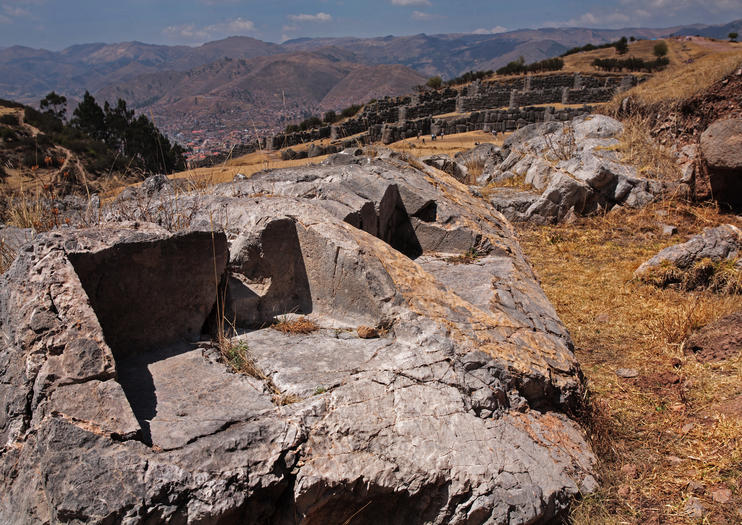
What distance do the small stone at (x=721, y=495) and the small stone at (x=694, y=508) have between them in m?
0.09

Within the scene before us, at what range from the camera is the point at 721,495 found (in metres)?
2.59

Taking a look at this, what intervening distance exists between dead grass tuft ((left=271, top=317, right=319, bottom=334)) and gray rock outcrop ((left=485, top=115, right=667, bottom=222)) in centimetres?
677

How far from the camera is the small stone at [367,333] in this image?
2.90 meters

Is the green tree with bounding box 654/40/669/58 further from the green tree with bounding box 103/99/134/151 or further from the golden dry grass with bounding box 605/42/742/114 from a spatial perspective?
the green tree with bounding box 103/99/134/151

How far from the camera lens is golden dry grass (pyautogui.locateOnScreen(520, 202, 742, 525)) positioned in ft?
8.61

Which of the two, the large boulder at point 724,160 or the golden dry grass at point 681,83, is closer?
the large boulder at point 724,160

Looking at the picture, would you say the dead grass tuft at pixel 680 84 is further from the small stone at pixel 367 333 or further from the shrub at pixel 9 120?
the shrub at pixel 9 120

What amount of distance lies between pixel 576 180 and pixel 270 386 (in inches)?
314

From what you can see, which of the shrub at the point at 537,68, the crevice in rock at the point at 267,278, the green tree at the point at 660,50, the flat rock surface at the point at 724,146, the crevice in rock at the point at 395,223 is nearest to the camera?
the crevice in rock at the point at 267,278

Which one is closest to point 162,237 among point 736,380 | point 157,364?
point 157,364

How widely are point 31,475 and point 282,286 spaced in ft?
6.07

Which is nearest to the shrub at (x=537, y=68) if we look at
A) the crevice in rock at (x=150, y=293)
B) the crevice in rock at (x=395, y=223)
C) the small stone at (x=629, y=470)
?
the crevice in rock at (x=395, y=223)

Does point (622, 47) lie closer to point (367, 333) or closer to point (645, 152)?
point (645, 152)

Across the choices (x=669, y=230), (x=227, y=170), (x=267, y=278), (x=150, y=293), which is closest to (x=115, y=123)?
(x=227, y=170)
